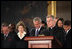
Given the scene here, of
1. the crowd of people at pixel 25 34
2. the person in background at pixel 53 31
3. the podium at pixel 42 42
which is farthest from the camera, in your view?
the person in background at pixel 53 31

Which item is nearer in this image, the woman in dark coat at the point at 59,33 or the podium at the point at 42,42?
the podium at the point at 42,42

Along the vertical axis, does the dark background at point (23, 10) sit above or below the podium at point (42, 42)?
above

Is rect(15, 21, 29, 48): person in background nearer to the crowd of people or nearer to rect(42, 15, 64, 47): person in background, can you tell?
the crowd of people

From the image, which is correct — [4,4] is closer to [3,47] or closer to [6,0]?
[6,0]

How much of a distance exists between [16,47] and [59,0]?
8.54 meters

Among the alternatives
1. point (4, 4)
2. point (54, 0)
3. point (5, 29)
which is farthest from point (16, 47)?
point (4, 4)

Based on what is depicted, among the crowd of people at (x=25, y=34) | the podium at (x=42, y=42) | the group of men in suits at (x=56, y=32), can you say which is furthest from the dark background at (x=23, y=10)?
→ the podium at (x=42, y=42)

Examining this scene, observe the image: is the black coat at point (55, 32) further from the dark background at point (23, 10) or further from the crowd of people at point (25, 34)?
the dark background at point (23, 10)

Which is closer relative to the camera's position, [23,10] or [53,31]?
[53,31]

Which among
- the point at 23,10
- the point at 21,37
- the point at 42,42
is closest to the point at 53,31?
the point at 21,37

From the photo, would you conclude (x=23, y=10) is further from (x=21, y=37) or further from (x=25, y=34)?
(x=21, y=37)

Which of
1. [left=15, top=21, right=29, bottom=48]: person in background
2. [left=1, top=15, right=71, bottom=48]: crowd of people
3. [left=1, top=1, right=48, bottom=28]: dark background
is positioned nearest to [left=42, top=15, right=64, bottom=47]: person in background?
[left=1, top=15, right=71, bottom=48]: crowd of people

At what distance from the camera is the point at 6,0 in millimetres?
16266

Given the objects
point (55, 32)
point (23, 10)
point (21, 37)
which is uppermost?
point (23, 10)
